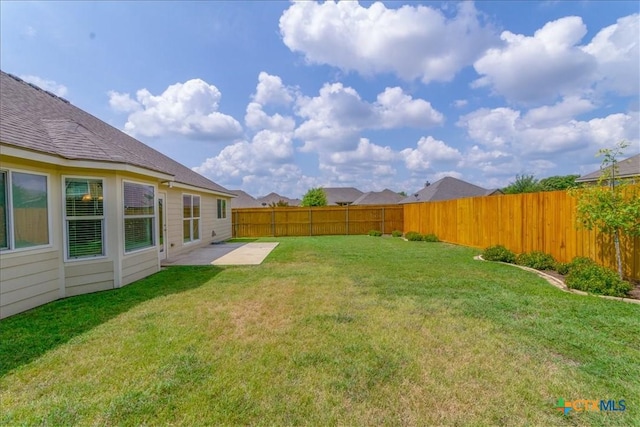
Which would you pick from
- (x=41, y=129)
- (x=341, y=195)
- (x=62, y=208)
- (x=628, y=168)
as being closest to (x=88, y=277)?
(x=62, y=208)

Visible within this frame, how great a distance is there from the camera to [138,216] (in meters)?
6.70

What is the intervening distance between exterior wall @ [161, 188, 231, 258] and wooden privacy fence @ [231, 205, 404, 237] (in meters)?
2.81

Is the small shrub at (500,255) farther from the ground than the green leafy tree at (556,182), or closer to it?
closer to it

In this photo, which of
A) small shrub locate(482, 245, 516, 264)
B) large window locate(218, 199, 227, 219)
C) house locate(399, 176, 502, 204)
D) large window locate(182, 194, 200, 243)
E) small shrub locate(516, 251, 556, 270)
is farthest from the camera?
house locate(399, 176, 502, 204)

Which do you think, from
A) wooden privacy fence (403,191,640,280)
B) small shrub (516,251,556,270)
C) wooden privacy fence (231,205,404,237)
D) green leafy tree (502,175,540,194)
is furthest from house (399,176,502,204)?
small shrub (516,251,556,270)

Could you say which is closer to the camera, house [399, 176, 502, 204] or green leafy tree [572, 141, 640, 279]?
green leafy tree [572, 141, 640, 279]

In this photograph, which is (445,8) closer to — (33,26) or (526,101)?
(526,101)

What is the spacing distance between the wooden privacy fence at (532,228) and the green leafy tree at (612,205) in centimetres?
46

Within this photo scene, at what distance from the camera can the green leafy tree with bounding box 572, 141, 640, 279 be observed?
17.2 feet

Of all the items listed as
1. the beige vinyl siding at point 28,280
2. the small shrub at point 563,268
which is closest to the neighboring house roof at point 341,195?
the small shrub at point 563,268

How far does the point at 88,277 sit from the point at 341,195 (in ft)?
168

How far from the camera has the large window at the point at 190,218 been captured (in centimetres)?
1119

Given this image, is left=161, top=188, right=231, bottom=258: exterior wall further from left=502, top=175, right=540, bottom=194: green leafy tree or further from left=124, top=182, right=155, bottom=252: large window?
left=502, top=175, right=540, bottom=194: green leafy tree

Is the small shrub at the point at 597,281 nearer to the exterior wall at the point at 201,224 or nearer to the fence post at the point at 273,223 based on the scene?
the exterior wall at the point at 201,224
